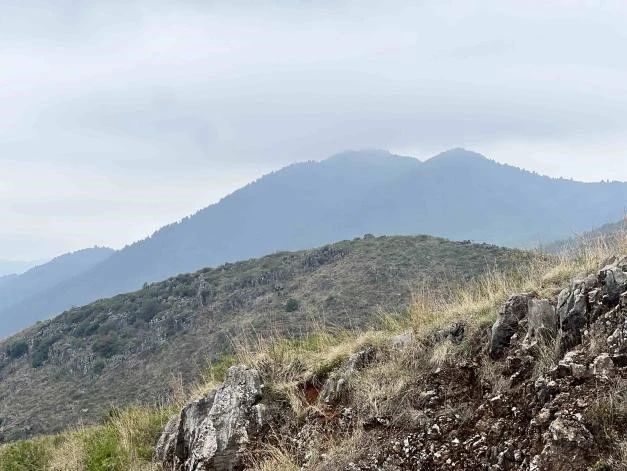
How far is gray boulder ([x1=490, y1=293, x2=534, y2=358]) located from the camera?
576 cm

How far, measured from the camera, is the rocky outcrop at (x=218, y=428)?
650 cm

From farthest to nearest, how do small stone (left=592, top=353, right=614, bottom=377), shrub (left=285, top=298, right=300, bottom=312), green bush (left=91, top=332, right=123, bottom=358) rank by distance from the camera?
green bush (left=91, top=332, right=123, bottom=358), shrub (left=285, top=298, right=300, bottom=312), small stone (left=592, top=353, right=614, bottom=377)

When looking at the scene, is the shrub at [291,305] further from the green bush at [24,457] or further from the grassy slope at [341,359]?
the grassy slope at [341,359]

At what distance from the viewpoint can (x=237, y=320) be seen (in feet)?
128

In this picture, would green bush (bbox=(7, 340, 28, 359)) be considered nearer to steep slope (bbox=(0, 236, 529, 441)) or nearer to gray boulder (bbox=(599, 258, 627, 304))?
steep slope (bbox=(0, 236, 529, 441))

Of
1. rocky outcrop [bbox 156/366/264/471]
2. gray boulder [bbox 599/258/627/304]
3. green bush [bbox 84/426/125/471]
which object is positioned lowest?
green bush [bbox 84/426/125/471]

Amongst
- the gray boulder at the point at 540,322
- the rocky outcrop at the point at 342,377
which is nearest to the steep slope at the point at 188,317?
the rocky outcrop at the point at 342,377

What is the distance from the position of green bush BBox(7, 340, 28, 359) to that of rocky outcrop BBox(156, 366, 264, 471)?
159 ft

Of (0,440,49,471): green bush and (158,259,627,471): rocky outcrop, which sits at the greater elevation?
(158,259,627,471): rocky outcrop

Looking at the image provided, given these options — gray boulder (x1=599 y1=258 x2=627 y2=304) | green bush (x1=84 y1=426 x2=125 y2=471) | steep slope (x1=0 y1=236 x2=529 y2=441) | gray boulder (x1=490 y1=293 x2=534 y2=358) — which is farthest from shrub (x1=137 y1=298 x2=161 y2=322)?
gray boulder (x1=599 y1=258 x2=627 y2=304)

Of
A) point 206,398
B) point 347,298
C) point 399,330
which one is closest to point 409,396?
point 399,330

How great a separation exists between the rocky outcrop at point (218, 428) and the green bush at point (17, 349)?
48352 millimetres

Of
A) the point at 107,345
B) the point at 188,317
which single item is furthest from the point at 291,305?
the point at 107,345

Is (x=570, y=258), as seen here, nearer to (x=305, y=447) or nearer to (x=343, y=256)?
(x=305, y=447)
